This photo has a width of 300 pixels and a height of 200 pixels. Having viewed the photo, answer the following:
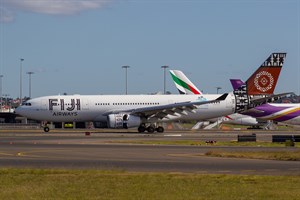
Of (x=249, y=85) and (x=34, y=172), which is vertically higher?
(x=249, y=85)

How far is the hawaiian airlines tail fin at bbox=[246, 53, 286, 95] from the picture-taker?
268 ft

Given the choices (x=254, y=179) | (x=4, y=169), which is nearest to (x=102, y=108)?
(x=4, y=169)

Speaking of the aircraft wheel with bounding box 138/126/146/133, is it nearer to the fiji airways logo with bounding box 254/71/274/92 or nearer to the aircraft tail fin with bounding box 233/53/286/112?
the aircraft tail fin with bounding box 233/53/286/112

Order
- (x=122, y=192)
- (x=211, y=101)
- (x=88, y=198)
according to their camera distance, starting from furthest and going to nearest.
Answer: (x=211, y=101)
(x=122, y=192)
(x=88, y=198)

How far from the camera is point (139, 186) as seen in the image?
19984mm

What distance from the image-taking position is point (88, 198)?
678 inches

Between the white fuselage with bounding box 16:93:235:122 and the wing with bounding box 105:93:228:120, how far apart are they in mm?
1366

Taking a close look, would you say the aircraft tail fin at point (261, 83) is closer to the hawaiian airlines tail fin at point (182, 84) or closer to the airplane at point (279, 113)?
the airplane at point (279, 113)

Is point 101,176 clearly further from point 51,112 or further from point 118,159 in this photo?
point 51,112

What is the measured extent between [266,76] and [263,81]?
3.11 ft

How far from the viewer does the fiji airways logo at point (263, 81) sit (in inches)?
3234

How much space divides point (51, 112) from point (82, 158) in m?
43.0

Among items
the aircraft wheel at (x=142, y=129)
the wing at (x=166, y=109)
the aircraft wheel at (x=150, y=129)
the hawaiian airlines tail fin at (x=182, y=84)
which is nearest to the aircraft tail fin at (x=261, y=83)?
the wing at (x=166, y=109)

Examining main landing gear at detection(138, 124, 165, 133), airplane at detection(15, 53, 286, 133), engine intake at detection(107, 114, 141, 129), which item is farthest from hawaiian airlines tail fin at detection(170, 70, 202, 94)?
engine intake at detection(107, 114, 141, 129)
